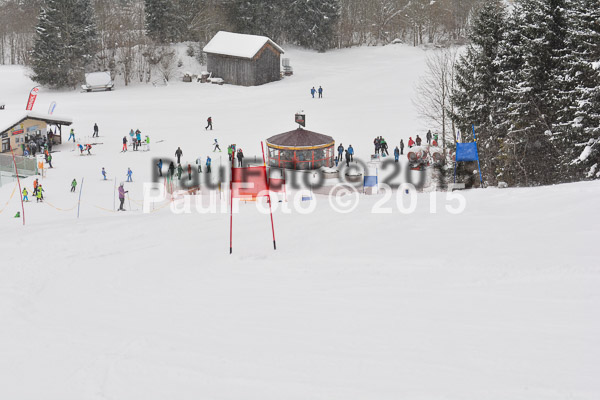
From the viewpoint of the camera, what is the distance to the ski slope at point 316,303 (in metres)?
8.12

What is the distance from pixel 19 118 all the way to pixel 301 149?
16344mm

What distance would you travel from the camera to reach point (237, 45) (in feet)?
179

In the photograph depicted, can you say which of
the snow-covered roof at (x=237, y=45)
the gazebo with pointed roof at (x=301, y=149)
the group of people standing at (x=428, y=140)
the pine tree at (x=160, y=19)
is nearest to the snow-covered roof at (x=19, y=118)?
the gazebo with pointed roof at (x=301, y=149)

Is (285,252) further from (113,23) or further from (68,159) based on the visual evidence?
(113,23)

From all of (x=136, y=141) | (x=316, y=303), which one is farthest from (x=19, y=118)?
(x=316, y=303)

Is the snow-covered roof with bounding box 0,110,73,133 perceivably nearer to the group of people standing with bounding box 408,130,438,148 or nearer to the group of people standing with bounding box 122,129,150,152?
the group of people standing with bounding box 122,129,150,152

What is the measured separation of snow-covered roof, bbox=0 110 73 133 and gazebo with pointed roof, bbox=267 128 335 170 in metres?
14.2

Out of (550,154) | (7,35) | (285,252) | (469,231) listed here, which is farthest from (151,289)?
(7,35)

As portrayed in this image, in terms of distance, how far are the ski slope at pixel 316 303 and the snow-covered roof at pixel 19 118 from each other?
610 inches

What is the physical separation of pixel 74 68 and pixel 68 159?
23.2m

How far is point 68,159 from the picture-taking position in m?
33.8

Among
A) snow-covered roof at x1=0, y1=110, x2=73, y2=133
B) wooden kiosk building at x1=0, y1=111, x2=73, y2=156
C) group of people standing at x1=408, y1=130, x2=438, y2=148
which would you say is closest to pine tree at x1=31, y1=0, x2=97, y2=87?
wooden kiosk building at x1=0, y1=111, x2=73, y2=156

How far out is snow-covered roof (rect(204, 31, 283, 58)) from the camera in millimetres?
53156

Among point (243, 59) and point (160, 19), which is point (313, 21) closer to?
point (160, 19)
